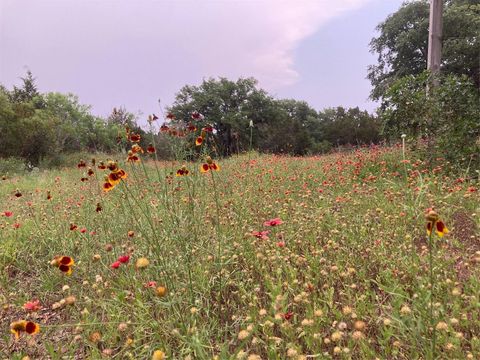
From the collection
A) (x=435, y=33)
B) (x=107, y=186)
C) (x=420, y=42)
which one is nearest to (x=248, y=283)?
(x=107, y=186)

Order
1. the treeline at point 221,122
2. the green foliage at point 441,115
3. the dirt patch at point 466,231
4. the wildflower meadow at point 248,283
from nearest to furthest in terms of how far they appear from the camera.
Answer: the wildflower meadow at point 248,283
the dirt patch at point 466,231
the green foliage at point 441,115
the treeline at point 221,122

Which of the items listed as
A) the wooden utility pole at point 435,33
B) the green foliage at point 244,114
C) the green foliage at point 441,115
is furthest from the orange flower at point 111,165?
the green foliage at point 244,114

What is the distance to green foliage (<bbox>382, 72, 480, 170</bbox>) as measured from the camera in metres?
4.64

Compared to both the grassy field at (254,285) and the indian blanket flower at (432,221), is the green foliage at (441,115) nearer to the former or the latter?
the grassy field at (254,285)

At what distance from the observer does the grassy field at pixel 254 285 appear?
4.97 feet

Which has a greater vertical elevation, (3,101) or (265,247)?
(3,101)

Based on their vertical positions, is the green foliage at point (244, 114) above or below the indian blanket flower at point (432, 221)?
above

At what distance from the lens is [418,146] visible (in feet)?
18.2

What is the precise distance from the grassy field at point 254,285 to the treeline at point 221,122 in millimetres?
10503

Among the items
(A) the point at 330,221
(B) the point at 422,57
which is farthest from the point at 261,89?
(A) the point at 330,221

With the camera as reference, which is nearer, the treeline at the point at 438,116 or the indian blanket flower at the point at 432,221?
the indian blanket flower at the point at 432,221

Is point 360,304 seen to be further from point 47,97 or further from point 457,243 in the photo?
point 47,97

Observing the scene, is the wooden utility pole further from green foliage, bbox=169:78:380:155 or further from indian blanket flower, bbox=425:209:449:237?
green foliage, bbox=169:78:380:155

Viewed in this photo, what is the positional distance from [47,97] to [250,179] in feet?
138
